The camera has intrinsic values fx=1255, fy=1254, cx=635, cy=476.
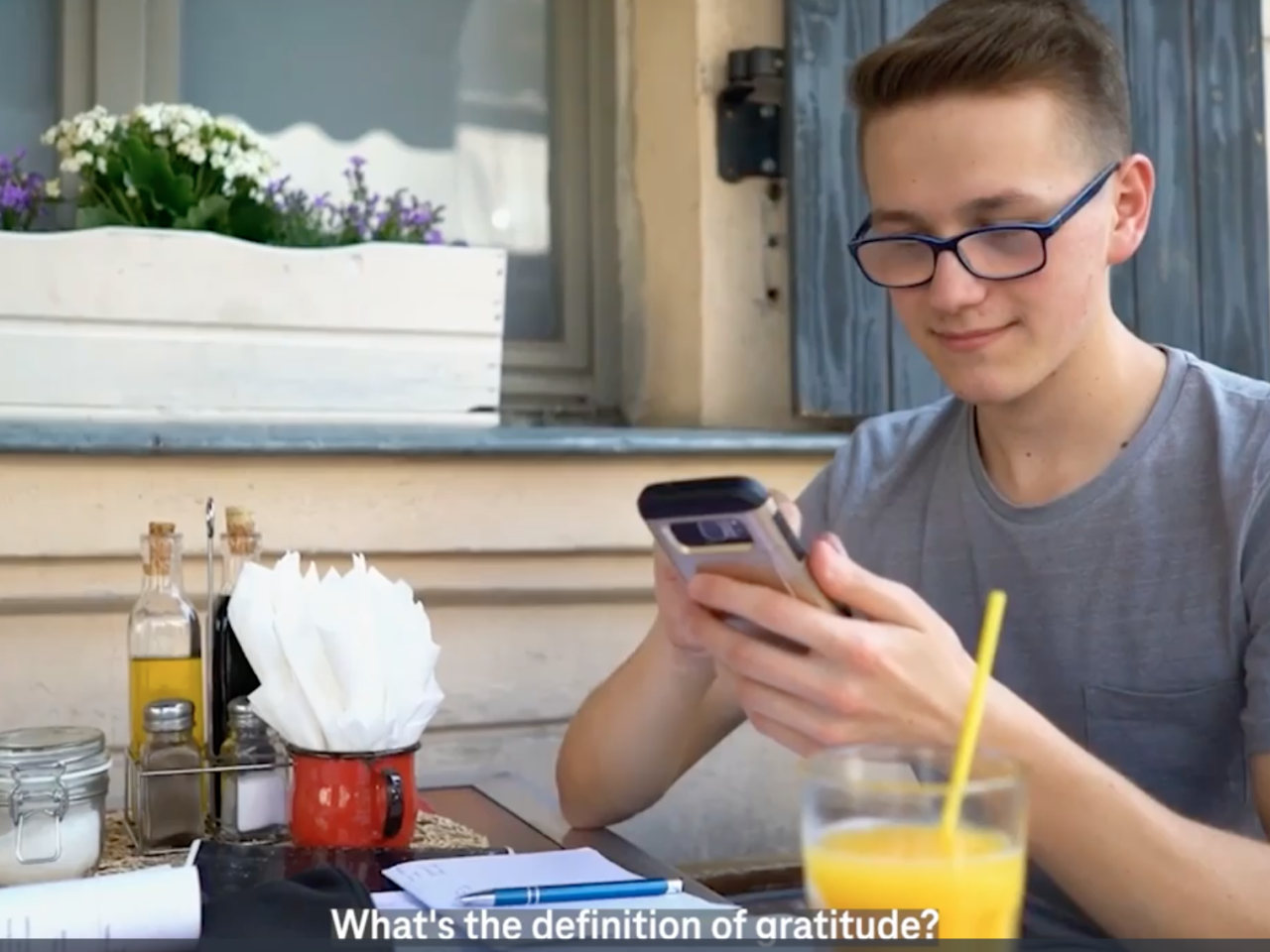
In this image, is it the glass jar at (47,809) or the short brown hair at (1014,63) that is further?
the short brown hair at (1014,63)

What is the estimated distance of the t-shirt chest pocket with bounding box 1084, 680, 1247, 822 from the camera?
100 cm

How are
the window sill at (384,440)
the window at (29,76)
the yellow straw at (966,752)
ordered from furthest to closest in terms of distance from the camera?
the window at (29,76)
the window sill at (384,440)
the yellow straw at (966,752)

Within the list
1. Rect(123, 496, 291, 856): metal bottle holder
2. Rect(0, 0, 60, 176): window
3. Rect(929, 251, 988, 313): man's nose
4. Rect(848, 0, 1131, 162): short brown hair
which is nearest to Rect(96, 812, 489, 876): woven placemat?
Rect(123, 496, 291, 856): metal bottle holder

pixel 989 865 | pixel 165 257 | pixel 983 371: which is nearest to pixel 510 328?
pixel 165 257

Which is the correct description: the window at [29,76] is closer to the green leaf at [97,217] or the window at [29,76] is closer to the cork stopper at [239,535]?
the green leaf at [97,217]

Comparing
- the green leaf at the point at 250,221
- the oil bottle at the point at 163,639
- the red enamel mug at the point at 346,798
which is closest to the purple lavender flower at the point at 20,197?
the green leaf at the point at 250,221

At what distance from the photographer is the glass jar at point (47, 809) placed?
31.1 inches

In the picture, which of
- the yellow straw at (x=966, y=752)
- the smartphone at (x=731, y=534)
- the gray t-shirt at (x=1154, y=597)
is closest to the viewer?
the yellow straw at (x=966, y=752)

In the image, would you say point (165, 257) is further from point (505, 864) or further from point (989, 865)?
point (989, 865)

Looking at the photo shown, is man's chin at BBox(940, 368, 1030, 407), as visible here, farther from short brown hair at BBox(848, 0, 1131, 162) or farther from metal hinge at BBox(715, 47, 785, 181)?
metal hinge at BBox(715, 47, 785, 181)

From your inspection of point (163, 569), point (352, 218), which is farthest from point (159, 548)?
point (352, 218)

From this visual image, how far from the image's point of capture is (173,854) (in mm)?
906

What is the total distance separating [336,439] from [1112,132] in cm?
78

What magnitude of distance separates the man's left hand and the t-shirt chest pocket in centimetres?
33
